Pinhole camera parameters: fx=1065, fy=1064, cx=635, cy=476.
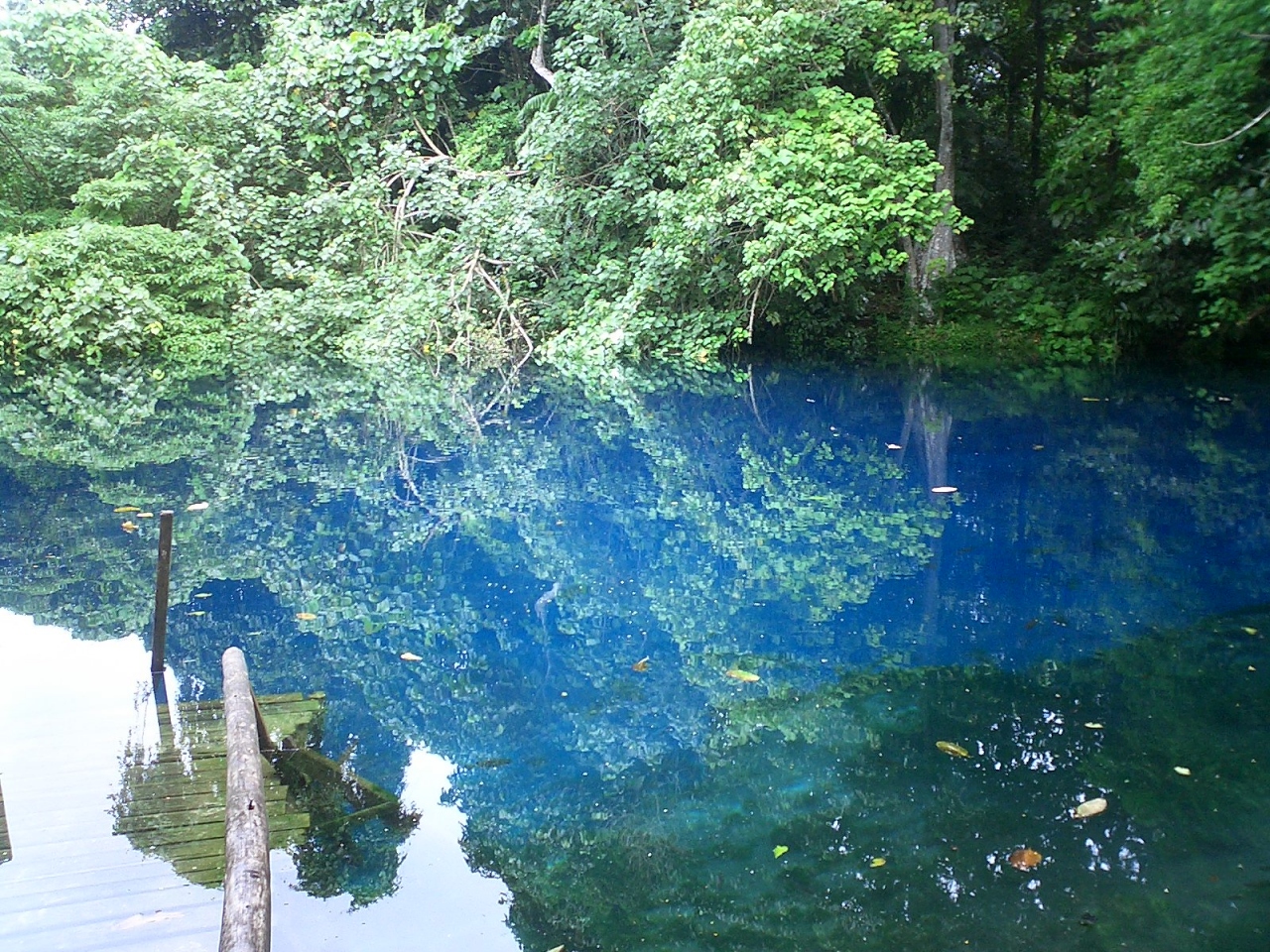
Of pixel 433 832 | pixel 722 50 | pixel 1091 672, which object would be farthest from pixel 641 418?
pixel 433 832

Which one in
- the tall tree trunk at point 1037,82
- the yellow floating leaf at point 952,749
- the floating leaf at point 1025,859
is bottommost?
the floating leaf at point 1025,859

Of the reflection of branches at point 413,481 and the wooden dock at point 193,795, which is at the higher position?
the reflection of branches at point 413,481

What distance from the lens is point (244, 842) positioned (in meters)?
2.37

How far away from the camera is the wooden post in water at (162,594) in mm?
4055

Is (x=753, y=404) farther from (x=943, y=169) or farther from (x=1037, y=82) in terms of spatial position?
(x=1037, y=82)

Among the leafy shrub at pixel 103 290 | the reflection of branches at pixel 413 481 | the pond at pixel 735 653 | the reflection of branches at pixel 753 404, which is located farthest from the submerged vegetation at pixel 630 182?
the reflection of branches at pixel 413 481

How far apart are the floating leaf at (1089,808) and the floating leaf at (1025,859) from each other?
10.1 inches

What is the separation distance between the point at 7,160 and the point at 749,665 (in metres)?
15.3

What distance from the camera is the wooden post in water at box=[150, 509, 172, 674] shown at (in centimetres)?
405

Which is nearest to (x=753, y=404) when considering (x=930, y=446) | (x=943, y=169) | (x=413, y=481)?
(x=930, y=446)

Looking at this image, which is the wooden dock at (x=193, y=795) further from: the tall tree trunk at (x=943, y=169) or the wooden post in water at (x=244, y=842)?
the tall tree trunk at (x=943, y=169)

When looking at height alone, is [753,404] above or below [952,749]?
above

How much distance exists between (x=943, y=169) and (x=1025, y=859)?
11.0 meters

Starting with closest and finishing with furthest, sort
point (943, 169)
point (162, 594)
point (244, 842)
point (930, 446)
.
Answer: point (244, 842), point (162, 594), point (930, 446), point (943, 169)
